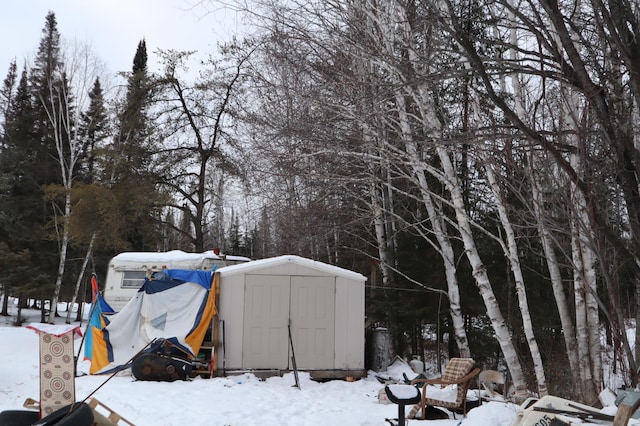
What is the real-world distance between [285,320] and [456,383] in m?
4.32

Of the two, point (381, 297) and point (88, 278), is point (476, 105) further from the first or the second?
point (88, 278)

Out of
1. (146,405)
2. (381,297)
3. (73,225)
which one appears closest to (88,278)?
(73,225)

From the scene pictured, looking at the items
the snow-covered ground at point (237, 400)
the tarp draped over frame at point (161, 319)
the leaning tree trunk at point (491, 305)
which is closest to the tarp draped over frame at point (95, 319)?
the tarp draped over frame at point (161, 319)

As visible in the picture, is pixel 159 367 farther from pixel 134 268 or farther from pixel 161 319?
pixel 134 268

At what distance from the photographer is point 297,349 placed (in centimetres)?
1067

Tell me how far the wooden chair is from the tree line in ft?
1.96

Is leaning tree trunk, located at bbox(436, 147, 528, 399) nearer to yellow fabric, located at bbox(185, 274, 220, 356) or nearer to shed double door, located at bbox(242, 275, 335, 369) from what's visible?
shed double door, located at bbox(242, 275, 335, 369)

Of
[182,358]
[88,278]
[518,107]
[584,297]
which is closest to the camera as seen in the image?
[584,297]

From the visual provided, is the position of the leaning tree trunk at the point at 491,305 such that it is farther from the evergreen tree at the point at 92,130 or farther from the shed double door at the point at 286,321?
the evergreen tree at the point at 92,130

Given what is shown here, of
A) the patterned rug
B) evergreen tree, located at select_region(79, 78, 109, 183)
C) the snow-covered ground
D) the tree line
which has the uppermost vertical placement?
evergreen tree, located at select_region(79, 78, 109, 183)

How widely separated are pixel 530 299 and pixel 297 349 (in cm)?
515

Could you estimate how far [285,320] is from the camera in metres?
10.7

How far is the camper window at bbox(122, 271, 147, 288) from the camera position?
13141 mm

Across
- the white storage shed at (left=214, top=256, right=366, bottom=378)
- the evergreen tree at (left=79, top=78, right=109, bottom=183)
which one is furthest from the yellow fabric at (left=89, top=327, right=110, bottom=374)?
the evergreen tree at (left=79, top=78, right=109, bottom=183)
